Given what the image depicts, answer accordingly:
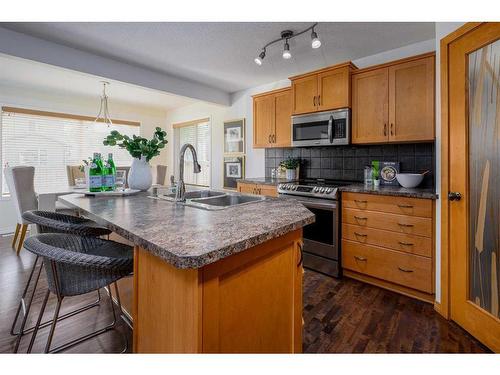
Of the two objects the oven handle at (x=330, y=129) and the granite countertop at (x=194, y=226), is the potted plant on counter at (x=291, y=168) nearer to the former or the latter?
the oven handle at (x=330, y=129)

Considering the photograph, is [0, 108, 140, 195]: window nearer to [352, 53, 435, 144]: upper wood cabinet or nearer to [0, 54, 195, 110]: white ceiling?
[0, 54, 195, 110]: white ceiling

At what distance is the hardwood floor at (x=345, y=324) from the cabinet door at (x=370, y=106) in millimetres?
1487

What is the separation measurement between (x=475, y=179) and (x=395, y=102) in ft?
3.63

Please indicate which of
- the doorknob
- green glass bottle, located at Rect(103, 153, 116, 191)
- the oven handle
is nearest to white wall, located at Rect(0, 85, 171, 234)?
green glass bottle, located at Rect(103, 153, 116, 191)

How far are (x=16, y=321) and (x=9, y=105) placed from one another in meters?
3.80

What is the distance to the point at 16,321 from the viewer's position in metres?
1.79

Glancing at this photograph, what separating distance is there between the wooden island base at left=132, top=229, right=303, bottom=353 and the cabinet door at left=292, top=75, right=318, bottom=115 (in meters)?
2.25

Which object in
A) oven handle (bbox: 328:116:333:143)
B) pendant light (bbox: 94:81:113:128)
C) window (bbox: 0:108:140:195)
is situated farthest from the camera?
window (bbox: 0:108:140:195)

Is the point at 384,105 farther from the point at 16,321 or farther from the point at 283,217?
the point at 16,321

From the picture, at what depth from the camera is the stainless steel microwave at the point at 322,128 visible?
279 centimetres

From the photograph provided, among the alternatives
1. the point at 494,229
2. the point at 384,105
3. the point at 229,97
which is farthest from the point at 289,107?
the point at 494,229

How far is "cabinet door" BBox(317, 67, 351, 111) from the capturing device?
2.75 metres

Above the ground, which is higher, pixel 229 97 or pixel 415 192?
pixel 229 97

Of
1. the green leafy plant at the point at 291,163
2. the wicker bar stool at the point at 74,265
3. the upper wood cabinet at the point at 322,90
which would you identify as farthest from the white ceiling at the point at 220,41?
the wicker bar stool at the point at 74,265
